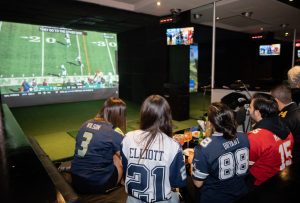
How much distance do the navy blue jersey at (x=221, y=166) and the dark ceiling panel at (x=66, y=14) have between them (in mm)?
5010

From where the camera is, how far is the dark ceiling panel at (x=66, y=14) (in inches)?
204

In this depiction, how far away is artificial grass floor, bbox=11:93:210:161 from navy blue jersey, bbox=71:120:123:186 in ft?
6.43

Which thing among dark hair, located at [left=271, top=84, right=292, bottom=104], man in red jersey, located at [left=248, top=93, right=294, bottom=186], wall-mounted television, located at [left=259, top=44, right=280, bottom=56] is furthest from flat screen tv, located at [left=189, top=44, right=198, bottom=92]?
man in red jersey, located at [left=248, top=93, right=294, bottom=186]

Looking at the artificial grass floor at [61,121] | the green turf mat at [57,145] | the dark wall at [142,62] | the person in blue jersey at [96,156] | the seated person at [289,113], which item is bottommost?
the green turf mat at [57,145]

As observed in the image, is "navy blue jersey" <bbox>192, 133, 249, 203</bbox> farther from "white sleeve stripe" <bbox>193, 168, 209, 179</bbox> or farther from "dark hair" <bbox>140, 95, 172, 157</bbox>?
"dark hair" <bbox>140, 95, 172, 157</bbox>

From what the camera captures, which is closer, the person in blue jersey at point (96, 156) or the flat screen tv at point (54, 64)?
the person in blue jersey at point (96, 156)

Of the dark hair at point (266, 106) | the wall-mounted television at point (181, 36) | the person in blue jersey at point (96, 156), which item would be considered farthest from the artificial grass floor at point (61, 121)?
the dark hair at point (266, 106)

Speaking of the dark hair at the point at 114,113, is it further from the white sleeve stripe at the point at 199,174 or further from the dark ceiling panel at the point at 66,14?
the dark ceiling panel at the point at 66,14

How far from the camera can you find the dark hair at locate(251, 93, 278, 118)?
189cm

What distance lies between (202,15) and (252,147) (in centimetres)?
606

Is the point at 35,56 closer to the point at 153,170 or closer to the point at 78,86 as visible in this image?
the point at 78,86

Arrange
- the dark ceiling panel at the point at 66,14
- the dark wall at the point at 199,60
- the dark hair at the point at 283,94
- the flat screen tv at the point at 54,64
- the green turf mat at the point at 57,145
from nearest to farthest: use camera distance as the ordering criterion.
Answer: the dark hair at the point at 283,94 → the green turf mat at the point at 57,145 → the dark ceiling panel at the point at 66,14 → the dark wall at the point at 199,60 → the flat screen tv at the point at 54,64

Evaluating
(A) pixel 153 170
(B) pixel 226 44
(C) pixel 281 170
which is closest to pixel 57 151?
(A) pixel 153 170

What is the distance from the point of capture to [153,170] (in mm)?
1377
